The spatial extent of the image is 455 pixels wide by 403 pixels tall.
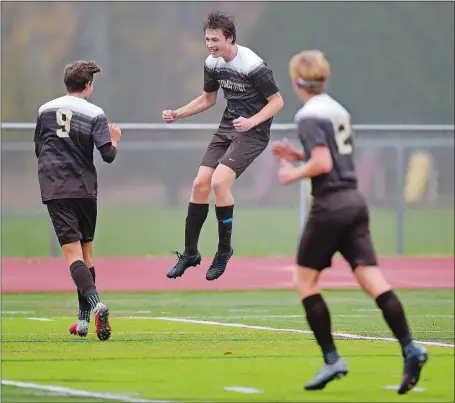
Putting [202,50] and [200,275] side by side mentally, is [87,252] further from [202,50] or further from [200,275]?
[202,50]

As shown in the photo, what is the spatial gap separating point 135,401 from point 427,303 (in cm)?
832

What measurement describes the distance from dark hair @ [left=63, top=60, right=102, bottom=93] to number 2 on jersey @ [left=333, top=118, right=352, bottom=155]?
10.3 ft

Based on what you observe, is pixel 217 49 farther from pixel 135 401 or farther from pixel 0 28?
pixel 0 28

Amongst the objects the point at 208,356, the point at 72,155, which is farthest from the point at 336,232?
the point at 72,155

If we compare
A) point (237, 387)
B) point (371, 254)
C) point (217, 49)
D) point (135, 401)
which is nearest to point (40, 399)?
point (135, 401)

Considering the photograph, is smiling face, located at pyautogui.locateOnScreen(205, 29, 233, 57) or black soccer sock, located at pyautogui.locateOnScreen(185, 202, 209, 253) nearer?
smiling face, located at pyautogui.locateOnScreen(205, 29, 233, 57)

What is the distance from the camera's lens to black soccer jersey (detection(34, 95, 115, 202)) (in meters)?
10.3

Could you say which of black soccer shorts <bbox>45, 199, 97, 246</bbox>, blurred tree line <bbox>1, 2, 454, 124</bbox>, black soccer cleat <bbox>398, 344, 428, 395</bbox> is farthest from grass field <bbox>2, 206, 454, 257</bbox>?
black soccer cleat <bbox>398, 344, 428, 395</bbox>

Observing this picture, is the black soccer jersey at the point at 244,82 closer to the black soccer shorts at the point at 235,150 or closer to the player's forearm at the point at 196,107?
the black soccer shorts at the point at 235,150

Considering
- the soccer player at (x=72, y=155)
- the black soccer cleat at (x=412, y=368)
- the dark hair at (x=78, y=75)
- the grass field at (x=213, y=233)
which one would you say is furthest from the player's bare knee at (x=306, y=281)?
the grass field at (x=213, y=233)

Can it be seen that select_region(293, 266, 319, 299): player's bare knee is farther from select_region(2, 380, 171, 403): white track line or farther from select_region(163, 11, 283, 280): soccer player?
select_region(163, 11, 283, 280): soccer player

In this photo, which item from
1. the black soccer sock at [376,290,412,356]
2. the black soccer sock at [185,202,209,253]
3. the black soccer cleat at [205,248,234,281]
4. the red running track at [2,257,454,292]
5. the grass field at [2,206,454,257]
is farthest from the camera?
the grass field at [2,206,454,257]

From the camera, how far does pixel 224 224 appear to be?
11.6m

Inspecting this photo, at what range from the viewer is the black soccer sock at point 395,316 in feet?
25.8
